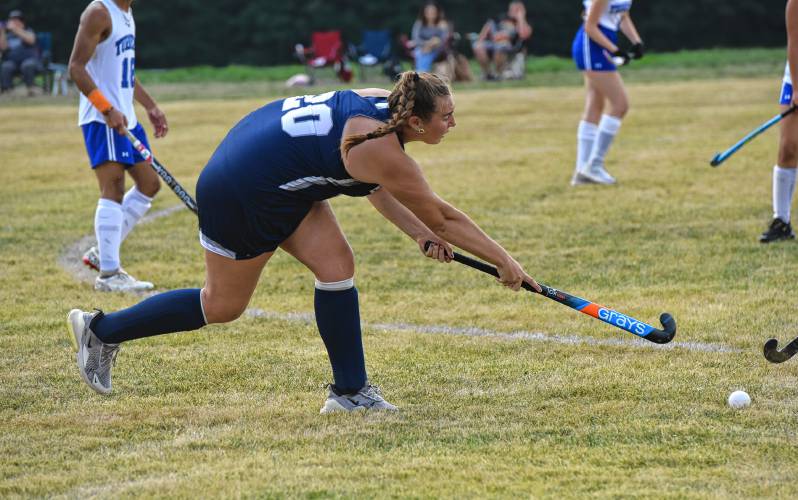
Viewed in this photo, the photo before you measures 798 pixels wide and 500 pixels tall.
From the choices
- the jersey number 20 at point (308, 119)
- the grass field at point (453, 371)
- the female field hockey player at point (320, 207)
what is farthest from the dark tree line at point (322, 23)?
the jersey number 20 at point (308, 119)

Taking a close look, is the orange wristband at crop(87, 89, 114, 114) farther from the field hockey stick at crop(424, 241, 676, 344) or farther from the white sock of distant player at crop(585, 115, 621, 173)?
the white sock of distant player at crop(585, 115, 621, 173)

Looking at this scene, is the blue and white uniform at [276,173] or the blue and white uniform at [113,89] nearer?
the blue and white uniform at [276,173]

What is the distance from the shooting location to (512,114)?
18.4 metres

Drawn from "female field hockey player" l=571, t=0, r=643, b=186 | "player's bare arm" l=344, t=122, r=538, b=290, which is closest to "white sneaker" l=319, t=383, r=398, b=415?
"player's bare arm" l=344, t=122, r=538, b=290

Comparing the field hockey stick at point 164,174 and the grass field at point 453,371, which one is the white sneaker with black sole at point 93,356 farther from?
the field hockey stick at point 164,174

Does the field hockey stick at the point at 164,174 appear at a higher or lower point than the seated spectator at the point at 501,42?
higher

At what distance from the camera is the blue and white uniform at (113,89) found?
713 cm

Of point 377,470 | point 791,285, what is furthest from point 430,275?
point 377,470

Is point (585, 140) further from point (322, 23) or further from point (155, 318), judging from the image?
point (322, 23)

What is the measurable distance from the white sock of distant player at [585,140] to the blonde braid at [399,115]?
23.3 ft

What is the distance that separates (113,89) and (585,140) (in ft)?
16.8

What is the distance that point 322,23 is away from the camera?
41.1 m

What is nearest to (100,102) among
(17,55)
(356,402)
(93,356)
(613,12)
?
(93,356)

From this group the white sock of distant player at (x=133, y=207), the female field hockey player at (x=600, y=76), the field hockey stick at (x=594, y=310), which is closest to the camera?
the field hockey stick at (x=594, y=310)
